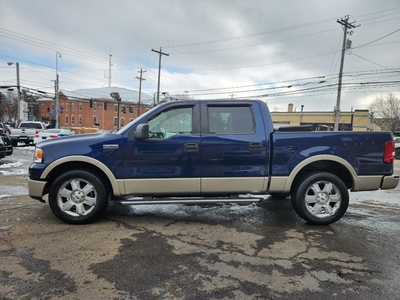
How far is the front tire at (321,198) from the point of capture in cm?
430

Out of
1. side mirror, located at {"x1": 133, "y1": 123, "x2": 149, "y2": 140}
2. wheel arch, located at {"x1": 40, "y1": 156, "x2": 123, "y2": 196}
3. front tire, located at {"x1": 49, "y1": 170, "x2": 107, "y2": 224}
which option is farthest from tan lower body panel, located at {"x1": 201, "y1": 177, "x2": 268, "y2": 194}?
front tire, located at {"x1": 49, "y1": 170, "x2": 107, "y2": 224}

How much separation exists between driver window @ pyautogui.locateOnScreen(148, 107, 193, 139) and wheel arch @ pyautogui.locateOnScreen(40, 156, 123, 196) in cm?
86

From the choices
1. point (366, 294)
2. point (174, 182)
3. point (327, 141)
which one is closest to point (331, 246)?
point (366, 294)

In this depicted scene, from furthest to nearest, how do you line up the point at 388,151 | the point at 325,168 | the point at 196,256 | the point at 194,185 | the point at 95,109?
the point at 95,109
the point at 325,168
the point at 388,151
the point at 194,185
the point at 196,256

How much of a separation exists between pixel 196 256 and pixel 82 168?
2.21 m

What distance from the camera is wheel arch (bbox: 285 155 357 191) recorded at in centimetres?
427

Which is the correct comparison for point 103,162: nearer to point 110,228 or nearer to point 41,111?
point 110,228

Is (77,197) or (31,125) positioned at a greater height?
(31,125)

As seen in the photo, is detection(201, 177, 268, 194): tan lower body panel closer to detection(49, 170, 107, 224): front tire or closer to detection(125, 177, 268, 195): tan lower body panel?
detection(125, 177, 268, 195): tan lower body panel

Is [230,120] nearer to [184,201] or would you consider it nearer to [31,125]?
[184,201]

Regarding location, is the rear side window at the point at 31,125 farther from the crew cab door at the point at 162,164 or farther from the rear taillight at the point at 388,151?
the rear taillight at the point at 388,151

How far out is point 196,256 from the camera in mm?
3248

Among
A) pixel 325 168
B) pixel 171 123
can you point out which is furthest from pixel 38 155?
pixel 325 168

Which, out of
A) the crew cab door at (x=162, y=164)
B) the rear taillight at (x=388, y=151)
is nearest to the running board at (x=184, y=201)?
the crew cab door at (x=162, y=164)
